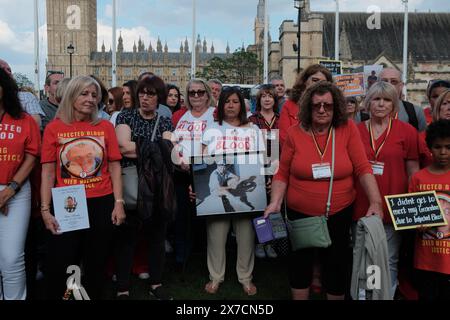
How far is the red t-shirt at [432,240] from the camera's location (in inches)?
126

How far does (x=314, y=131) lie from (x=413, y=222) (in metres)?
1.01

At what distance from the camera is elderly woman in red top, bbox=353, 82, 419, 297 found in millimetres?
3578

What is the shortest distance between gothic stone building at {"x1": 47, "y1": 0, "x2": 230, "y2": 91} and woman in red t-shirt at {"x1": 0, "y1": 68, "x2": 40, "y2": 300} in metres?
90.1

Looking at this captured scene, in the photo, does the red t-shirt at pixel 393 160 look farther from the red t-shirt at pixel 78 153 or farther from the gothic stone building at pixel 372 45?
the gothic stone building at pixel 372 45

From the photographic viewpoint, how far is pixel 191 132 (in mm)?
4566

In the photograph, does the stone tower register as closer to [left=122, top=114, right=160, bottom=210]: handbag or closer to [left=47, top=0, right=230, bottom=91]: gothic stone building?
[left=47, top=0, right=230, bottom=91]: gothic stone building

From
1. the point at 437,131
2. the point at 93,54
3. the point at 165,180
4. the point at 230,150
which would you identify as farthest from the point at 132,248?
the point at 93,54

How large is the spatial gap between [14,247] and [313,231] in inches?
91.8

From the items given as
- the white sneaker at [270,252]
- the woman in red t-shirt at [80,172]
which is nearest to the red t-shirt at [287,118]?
the white sneaker at [270,252]

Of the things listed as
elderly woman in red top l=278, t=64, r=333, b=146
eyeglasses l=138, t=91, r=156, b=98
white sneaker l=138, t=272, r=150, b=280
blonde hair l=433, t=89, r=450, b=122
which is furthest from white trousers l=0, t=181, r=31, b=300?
blonde hair l=433, t=89, r=450, b=122

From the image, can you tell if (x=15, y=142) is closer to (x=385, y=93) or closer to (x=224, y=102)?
(x=224, y=102)

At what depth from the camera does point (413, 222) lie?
3111mm

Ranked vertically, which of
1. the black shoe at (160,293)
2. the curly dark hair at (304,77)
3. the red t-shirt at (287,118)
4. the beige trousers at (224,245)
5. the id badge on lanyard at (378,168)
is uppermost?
the curly dark hair at (304,77)

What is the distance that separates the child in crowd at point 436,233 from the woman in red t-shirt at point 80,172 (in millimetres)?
2451
